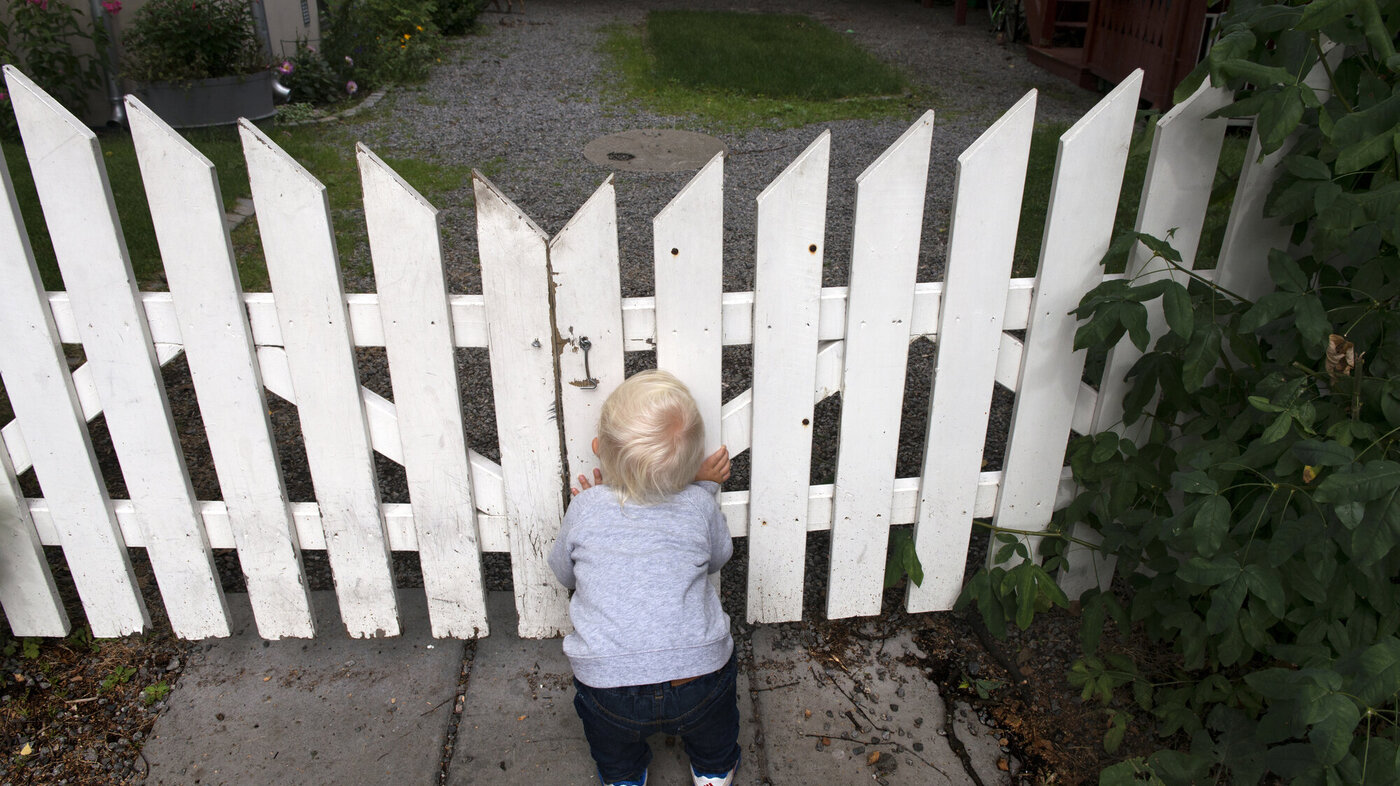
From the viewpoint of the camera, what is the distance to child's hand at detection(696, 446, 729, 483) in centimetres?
219

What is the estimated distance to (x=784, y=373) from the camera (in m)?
2.17

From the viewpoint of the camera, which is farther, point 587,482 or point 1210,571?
point 587,482

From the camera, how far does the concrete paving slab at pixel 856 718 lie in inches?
86.6

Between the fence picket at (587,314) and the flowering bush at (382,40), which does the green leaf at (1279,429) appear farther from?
the flowering bush at (382,40)

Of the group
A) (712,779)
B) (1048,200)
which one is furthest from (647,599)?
(1048,200)

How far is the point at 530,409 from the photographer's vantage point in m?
2.17

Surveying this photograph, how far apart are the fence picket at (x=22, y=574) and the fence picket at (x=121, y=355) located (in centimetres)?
28

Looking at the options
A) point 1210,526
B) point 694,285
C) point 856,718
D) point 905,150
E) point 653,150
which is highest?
point 905,150

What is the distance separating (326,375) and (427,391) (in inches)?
8.8

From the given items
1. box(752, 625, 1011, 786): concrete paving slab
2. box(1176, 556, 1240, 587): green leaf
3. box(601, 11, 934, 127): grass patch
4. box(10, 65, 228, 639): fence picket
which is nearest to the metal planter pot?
box(601, 11, 934, 127): grass patch

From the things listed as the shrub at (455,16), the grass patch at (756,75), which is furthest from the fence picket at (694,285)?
the shrub at (455,16)

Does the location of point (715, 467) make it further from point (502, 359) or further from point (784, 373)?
point (502, 359)

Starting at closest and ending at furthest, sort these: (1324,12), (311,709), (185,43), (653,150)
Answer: (1324,12) < (311,709) < (653,150) < (185,43)

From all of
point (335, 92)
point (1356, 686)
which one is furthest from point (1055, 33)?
point (1356, 686)
